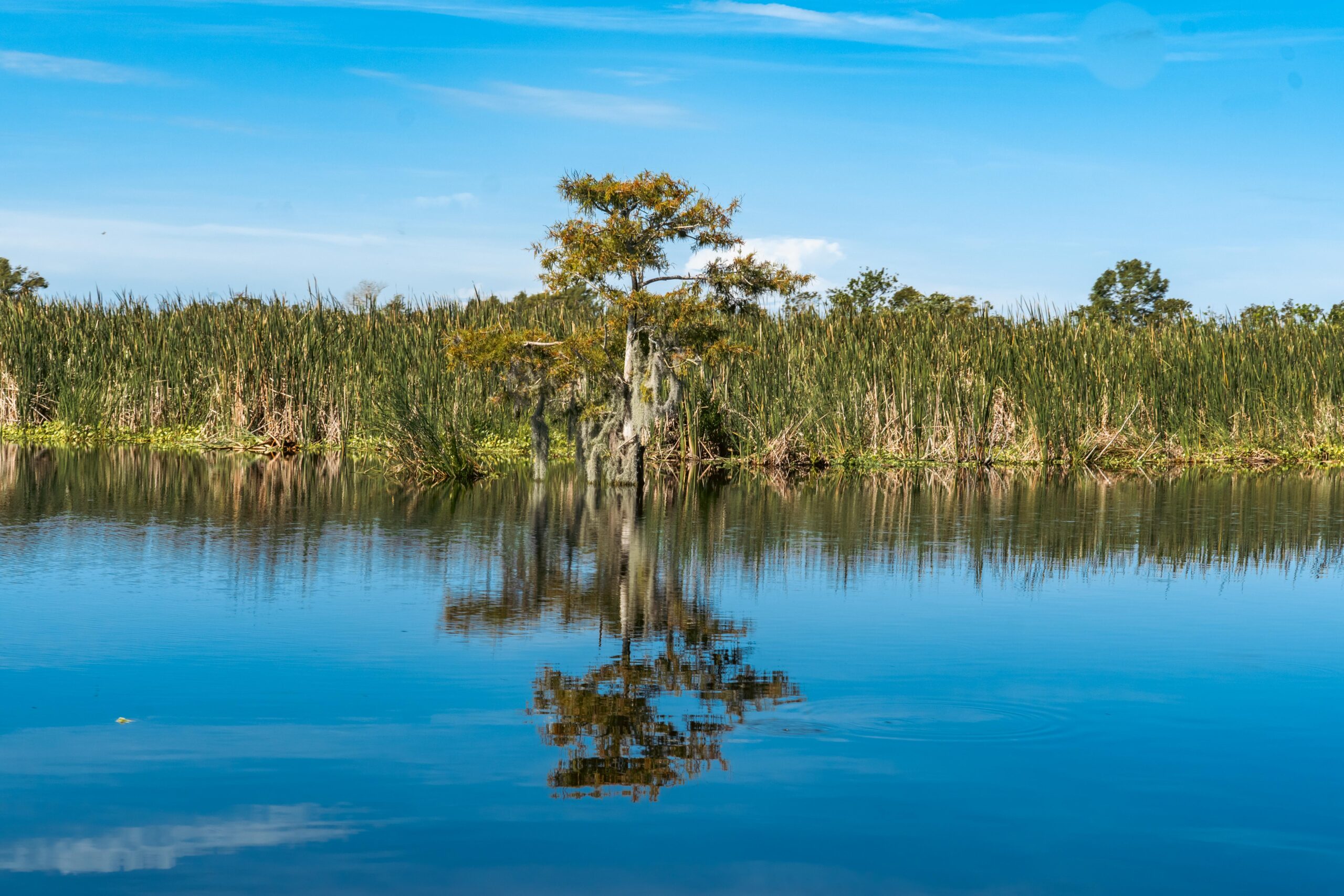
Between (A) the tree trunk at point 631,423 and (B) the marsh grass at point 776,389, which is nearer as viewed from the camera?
(A) the tree trunk at point 631,423

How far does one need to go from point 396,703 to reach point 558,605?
2.52 m

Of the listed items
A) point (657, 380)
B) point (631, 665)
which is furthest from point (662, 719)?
point (657, 380)

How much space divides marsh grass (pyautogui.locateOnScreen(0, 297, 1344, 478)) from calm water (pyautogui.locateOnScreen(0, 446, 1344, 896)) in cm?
1002

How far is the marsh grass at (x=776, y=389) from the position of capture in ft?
73.6

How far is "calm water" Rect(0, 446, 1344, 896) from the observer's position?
4016mm

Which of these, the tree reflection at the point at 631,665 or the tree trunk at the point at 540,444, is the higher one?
the tree trunk at the point at 540,444

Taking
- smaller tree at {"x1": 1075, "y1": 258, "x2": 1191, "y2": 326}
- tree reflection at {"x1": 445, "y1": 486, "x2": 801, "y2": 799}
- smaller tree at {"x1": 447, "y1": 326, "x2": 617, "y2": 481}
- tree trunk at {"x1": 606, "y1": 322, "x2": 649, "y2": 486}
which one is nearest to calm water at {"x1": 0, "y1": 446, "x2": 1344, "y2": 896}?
tree reflection at {"x1": 445, "y1": 486, "x2": 801, "y2": 799}

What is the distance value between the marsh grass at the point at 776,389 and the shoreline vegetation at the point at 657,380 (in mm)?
54

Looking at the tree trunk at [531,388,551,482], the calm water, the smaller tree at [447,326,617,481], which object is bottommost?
the calm water

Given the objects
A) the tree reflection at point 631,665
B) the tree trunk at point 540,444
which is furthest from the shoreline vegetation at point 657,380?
the tree reflection at point 631,665

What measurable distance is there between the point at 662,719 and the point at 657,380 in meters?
11.6

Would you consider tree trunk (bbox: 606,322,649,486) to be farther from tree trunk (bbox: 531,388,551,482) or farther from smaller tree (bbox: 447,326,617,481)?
tree trunk (bbox: 531,388,551,482)

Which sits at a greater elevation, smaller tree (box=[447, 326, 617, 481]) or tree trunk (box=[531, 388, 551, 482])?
smaller tree (box=[447, 326, 617, 481])

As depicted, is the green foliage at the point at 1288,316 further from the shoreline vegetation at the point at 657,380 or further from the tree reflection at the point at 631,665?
the tree reflection at the point at 631,665
